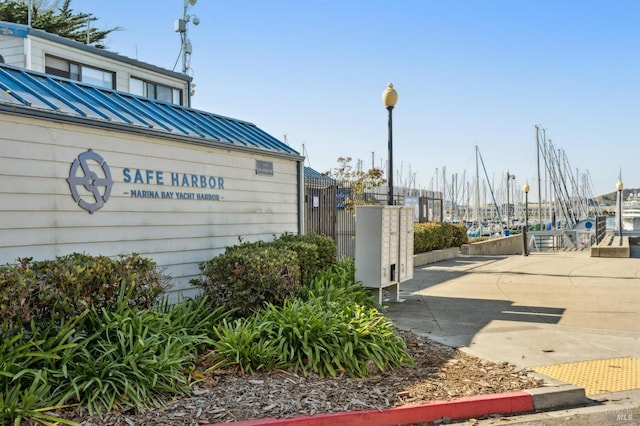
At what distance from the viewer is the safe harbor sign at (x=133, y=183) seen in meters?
7.36

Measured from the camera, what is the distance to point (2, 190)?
6453 mm

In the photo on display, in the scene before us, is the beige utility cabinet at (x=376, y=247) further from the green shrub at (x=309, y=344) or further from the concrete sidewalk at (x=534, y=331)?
the green shrub at (x=309, y=344)

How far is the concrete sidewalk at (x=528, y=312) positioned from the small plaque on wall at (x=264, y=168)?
3.46 m

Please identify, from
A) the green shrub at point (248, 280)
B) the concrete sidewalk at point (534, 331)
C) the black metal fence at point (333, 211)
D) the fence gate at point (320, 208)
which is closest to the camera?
the concrete sidewalk at point (534, 331)

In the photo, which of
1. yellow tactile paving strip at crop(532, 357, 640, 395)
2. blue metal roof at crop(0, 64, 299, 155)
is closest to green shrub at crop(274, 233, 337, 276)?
blue metal roof at crop(0, 64, 299, 155)

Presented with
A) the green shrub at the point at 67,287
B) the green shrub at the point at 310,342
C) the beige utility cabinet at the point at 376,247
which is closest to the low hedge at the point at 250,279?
the green shrub at the point at 310,342

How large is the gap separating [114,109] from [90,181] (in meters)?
1.52

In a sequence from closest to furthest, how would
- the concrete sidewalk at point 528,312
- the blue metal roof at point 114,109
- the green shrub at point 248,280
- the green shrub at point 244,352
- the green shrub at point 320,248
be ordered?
1. the green shrub at point 244,352
2. the blue metal roof at point 114,109
3. the green shrub at point 248,280
4. the concrete sidewalk at point 528,312
5. the green shrub at point 320,248

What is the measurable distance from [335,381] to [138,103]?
6.04m

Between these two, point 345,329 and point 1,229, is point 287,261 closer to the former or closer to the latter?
point 345,329

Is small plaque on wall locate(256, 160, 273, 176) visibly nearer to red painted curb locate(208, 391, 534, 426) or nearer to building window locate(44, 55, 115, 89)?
red painted curb locate(208, 391, 534, 426)

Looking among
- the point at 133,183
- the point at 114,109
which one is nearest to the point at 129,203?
the point at 133,183

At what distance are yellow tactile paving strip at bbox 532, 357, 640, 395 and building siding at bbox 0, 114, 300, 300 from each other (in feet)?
17.5

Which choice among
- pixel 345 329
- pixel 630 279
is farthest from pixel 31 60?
pixel 630 279
